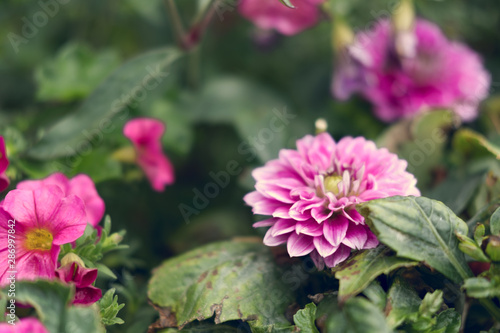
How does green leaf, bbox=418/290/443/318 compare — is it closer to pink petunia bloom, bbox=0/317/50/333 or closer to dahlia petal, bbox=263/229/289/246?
dahlia petal, bbox=263/229/289/246

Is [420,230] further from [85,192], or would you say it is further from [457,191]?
[85,192]

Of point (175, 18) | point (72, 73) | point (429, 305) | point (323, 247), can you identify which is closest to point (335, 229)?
point (323, 247)

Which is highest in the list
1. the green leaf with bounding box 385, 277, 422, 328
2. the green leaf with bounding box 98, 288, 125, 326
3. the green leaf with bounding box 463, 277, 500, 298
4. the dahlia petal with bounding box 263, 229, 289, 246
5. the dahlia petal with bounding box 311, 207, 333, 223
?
the dahlia petal with bounding box 311, 207, 333, 223

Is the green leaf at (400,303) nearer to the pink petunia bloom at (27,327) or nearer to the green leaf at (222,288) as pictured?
the green leaf at (222,288)

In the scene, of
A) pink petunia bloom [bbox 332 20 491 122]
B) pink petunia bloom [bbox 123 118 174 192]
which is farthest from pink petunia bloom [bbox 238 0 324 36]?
pink petunia bloom [bbox 123 118 174 192]

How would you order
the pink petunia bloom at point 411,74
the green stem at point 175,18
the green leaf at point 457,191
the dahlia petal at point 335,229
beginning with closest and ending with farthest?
the dahlia petal at point 335,229
the green leaf at point 457,191
the green stem at point 175,18
the pink petunia bloom at point 411,74

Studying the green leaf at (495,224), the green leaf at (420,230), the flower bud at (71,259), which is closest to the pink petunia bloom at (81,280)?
the flower bud at (71,259)
